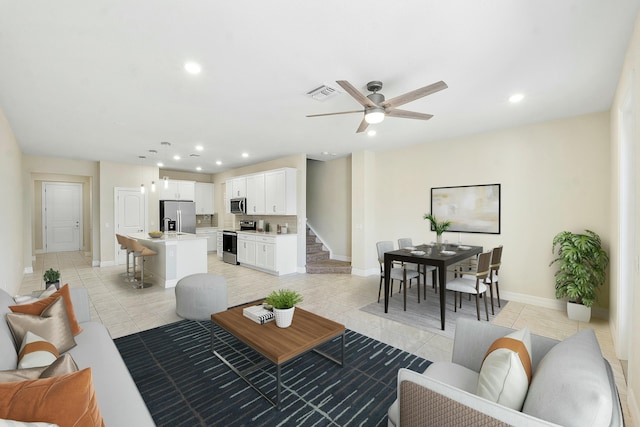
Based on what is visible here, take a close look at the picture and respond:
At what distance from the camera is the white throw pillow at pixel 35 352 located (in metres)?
1.52

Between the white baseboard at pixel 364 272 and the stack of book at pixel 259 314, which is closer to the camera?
the stack of book at pixel 259 314

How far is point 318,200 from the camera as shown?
7816 mm

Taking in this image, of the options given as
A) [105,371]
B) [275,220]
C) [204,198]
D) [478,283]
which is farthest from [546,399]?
[204,198]

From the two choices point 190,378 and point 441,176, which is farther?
point 441,176

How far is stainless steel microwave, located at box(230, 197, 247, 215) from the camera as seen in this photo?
25.1 feet

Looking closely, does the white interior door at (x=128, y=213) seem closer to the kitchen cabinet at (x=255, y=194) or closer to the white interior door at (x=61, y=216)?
the kitchen cabinet at (x=255, y=194)

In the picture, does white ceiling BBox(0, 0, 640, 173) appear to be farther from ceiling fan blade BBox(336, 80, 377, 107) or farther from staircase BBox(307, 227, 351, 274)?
staircase BBox(307, 227, 351, 274)

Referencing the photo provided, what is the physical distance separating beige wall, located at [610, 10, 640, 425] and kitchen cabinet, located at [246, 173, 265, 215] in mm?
6091

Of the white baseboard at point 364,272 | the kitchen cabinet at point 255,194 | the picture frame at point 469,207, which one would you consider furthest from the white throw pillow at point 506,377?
the kitchen cabinet at point 255,194

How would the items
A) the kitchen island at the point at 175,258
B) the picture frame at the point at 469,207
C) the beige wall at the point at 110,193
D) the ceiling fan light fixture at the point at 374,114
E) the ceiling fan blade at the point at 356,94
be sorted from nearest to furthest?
the ceiling fan blade at the point at 356,94 → the ceiling fan light fixture at the point at 374,114 → the picture frame at the point at 469,207 → the kitchen island at the point at 175,258 → the beige wall at the point at 110,193

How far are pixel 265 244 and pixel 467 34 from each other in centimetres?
528

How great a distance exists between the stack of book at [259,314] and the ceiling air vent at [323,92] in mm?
2255

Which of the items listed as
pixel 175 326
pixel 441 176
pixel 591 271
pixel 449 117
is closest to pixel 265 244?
pixel 175 326

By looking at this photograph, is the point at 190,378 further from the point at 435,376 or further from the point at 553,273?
the point at 553,273
